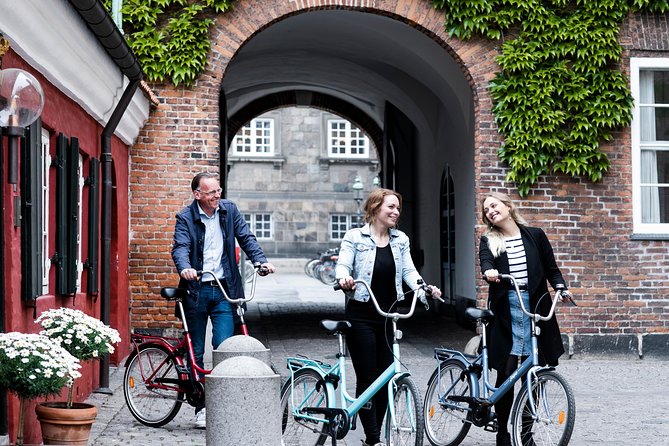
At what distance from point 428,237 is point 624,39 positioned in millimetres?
8032

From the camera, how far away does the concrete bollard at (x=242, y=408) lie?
5.61 meters

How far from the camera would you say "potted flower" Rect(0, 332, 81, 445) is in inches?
221

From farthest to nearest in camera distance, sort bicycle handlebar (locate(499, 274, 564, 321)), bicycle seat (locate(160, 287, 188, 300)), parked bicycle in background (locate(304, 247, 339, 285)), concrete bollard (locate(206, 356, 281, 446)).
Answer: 1. parked bicycle in background (locate(304, 247, 339, 285))
2. bicycle seat (locate(160, 287, 188, 300))
3. bicycle handlebar (locate(499, 274, 564, 321))
4. concrete bollard (locate(206, 356, 281, 446))

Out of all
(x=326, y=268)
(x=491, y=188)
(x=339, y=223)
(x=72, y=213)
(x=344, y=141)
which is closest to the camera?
(x=72, y=213)

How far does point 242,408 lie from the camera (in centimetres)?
561

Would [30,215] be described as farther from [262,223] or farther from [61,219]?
[262,223]

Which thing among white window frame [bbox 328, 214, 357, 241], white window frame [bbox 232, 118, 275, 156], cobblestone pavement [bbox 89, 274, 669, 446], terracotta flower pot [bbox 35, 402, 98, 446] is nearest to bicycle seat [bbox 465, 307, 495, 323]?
cobblestone pavement [bbox 89, 274, 669, 446]

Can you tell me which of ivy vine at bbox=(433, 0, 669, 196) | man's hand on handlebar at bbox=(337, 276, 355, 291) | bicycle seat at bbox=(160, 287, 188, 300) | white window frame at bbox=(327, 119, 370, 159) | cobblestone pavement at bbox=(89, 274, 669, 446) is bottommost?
cobblestone pavement at bbox=(89, 274, 669, 446)

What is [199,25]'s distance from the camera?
12750 mm

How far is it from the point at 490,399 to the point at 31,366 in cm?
284

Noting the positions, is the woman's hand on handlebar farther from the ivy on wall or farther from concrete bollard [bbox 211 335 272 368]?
the ivy on wall

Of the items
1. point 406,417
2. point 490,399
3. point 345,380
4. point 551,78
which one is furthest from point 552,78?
point 406,417

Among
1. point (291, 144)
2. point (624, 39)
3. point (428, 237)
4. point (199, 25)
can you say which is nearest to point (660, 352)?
point (624, 39)

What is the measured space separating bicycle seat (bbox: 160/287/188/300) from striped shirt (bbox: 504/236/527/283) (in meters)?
2.28
